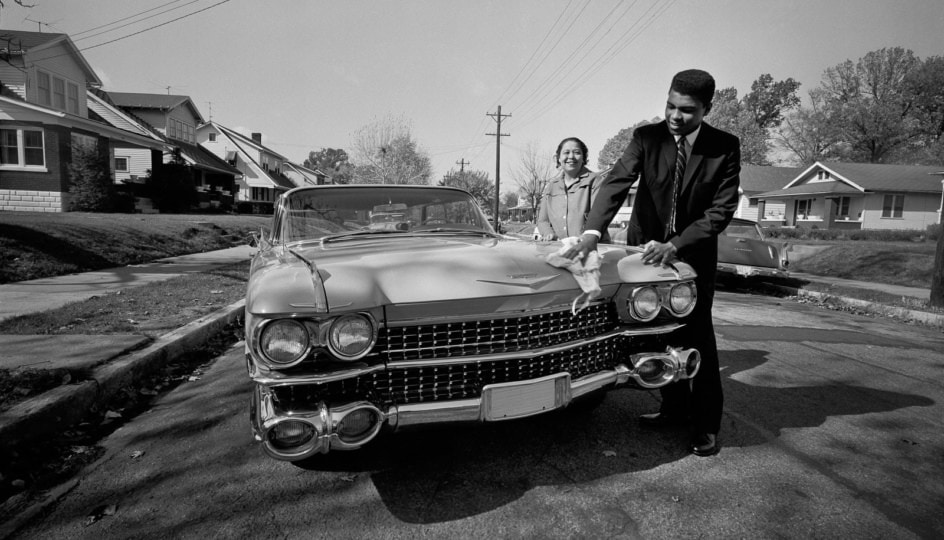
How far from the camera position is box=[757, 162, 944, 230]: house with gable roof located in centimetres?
3122

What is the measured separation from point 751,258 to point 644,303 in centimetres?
871

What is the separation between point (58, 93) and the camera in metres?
20.9

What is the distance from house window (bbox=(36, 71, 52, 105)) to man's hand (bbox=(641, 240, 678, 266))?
25473 mm

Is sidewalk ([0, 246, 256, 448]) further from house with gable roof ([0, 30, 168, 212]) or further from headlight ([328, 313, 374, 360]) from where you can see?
house with gable roof ([0, 30, 168, 212])

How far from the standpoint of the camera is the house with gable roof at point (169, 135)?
25.7 m

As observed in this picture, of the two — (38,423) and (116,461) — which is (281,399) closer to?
(116,461)

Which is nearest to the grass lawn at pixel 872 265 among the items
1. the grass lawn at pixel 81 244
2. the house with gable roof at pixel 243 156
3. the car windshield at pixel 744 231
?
the car windshield at pixel 744 231

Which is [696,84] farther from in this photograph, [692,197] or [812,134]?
[812,134]

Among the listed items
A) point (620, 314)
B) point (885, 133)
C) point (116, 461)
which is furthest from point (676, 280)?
point (885, 133)

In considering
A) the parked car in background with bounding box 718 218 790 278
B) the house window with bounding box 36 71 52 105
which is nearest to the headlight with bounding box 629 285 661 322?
the parked car in background with bounding box 718 218 790 278

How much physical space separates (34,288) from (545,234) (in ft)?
21.5

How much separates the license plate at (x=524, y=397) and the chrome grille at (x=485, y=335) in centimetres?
16

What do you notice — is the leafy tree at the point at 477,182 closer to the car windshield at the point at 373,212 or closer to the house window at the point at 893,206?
the house window at the point at 893,206

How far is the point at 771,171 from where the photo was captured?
4247 cm
